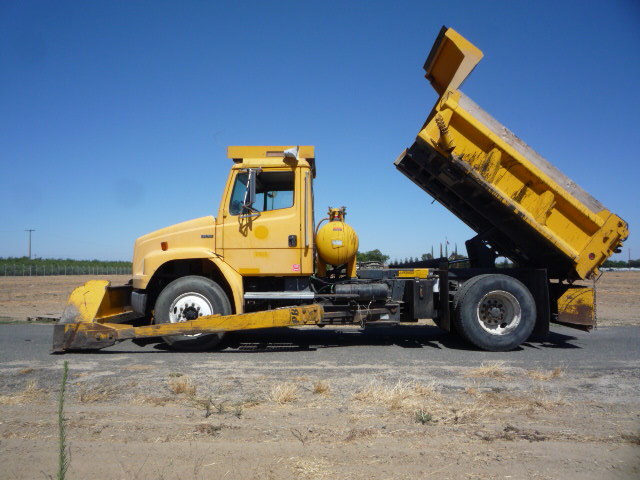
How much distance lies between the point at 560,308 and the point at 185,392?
609 centimetres

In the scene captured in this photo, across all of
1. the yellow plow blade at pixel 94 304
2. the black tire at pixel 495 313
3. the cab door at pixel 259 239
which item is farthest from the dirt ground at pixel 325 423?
the cab door at pixel 259 239

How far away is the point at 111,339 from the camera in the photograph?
6797 mm

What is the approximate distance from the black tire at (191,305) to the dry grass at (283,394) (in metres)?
2.58

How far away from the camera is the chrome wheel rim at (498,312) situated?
24.4 ft

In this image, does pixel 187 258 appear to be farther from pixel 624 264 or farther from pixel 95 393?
pixel 624 264

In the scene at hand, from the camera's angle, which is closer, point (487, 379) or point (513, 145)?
point (487, 379)

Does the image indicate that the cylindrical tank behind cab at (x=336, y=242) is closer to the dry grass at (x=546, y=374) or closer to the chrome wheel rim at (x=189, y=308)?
the chrome wheel rim at (x=189, y=308)

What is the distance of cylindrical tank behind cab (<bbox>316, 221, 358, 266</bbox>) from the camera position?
7465mm

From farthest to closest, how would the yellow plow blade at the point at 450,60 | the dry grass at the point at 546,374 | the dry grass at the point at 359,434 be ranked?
1. the yellow plow blade at the point at 450,60
2. the dry grass at the point at 546,374
3. the dry grass at the point at 359,434

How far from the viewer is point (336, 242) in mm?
7461

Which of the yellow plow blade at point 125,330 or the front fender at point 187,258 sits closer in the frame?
the yellow plow blade at point 125,330

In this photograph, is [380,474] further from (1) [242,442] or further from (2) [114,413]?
(2) [114,413]

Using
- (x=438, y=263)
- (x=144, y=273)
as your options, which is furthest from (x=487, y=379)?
(x=144, y=273)

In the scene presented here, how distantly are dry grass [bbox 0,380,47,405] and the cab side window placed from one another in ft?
11.6
